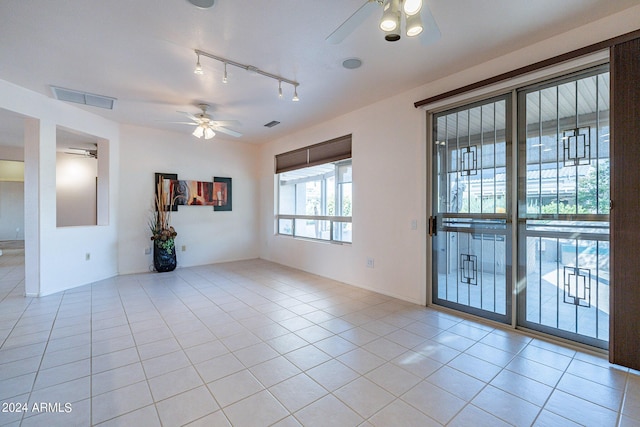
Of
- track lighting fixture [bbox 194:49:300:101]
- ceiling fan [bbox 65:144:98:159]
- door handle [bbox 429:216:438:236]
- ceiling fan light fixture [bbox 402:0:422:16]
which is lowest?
door handle [bbox 429:216:438:236]

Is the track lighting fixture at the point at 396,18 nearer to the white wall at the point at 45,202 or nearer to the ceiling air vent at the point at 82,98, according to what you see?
the ceiling air vent at the point at 82,98

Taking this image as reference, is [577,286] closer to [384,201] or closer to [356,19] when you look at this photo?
[384,201]

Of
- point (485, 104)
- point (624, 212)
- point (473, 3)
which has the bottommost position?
point (624, 212)

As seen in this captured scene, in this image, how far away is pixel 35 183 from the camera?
389 cm

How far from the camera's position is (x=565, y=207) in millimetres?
2551

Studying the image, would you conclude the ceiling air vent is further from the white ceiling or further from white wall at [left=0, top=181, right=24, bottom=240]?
white wall at [left=0, top=181, right=24, bottom=240]

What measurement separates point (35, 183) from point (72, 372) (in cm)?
318

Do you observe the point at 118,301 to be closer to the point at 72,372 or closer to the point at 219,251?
the point at 72,372

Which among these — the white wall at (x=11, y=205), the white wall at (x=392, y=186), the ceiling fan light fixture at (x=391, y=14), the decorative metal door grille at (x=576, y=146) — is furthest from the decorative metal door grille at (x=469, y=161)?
the white wall at (x=11, y=205)

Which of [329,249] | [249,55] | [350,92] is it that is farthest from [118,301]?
[350,92]

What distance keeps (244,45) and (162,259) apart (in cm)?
424

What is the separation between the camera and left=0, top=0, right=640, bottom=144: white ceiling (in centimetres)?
216

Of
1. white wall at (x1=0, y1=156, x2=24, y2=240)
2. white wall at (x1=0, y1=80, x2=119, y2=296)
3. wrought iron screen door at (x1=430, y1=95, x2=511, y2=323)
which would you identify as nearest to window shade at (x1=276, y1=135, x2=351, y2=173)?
wrought iron screen door at (x1=430, y1=95, x2=511, y2=323)

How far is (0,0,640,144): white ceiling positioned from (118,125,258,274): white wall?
1717 millimetres
